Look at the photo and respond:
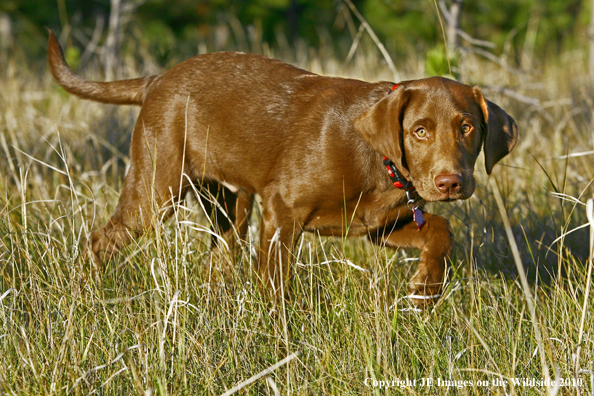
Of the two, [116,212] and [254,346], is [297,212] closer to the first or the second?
[254,346]

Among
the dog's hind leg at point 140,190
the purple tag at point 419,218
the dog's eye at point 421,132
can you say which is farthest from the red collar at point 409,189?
the dog's hind leg at point 140,190

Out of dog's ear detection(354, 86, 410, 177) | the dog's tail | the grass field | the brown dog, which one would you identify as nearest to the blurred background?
the dog's tail

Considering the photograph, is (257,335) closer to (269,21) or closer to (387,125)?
(387,125)

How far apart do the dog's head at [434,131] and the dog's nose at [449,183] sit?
2cm

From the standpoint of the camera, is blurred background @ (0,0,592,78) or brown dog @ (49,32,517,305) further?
blurred background @ (0,0,592,78)

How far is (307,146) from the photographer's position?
A: 10.00 feet

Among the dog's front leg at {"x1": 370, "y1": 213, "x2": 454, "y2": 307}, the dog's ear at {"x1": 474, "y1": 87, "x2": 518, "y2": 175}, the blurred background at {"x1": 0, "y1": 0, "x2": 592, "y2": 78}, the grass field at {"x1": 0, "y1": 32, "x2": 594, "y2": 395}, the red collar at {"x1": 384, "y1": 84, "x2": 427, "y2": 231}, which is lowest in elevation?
the grass field at {"x1": 0, "y1": 32, "x2": 594, "y2": 395}

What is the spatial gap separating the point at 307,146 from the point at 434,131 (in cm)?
62

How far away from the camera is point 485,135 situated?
2.84m

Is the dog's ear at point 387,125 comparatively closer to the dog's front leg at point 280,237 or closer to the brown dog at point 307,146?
the brown dog at point 307,146

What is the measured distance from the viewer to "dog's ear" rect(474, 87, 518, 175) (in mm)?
2764

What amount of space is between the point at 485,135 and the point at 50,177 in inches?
132

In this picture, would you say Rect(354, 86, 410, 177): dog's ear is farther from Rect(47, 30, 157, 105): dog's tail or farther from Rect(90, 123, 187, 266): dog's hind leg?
Rect(47, 30, 157, 105): dog's tail

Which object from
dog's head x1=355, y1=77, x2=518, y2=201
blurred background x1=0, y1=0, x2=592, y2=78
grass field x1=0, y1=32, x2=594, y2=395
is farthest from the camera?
blurred background x1=0, y1=0, x2=592, y2=78
